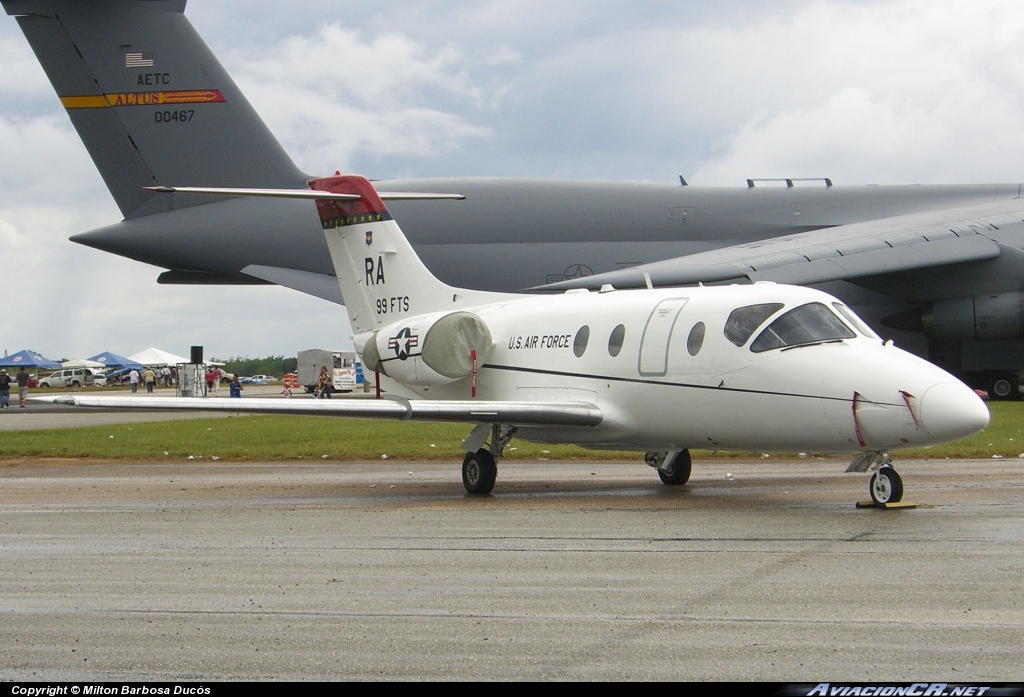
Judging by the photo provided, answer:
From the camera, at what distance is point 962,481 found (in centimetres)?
1356

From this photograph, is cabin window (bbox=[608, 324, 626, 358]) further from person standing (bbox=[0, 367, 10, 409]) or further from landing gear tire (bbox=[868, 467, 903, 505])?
person standing (bbox=[0, 367, 10, 409])

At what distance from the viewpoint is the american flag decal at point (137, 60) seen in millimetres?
29938

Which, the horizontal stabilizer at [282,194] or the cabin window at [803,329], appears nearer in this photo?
the cabin window at [803,329]

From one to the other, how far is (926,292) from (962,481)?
17018 millimetres

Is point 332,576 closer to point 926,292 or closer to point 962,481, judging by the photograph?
point 962,481

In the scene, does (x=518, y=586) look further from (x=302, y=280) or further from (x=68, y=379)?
(x=68, y=379)

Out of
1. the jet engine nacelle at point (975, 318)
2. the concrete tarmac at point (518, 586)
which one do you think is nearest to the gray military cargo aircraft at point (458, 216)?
the jet engine nacelle at point (975, 318)

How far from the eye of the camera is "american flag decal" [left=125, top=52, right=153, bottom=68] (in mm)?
29938

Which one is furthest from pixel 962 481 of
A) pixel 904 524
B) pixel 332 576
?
pixel 332 576

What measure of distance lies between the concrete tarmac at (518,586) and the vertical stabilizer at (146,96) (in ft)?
61.9

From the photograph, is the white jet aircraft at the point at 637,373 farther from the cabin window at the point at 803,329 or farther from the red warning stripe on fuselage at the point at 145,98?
the red warning stripe on fuselage at the point at 145,98

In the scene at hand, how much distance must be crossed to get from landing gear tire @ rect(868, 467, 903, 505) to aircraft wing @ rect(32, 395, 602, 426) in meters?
3.29

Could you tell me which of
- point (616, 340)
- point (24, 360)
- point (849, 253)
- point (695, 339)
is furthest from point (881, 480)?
point (24, 360)

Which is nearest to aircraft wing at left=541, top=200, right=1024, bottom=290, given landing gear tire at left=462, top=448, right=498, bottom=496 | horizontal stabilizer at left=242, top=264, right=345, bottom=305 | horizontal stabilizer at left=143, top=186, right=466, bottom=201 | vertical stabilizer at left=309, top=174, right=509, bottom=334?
horizontal stabilizer at left=242, top=264, right=345, bottom=305
